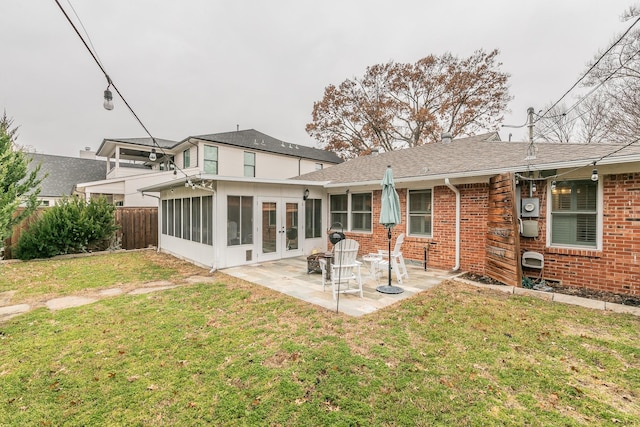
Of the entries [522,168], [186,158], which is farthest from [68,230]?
[522,168]

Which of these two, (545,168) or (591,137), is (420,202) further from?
(591,137)

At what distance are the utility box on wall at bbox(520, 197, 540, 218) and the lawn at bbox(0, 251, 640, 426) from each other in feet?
6.94

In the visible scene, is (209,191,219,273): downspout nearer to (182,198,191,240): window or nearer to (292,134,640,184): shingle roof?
(182,198,191,240): window

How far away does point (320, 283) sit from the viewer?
623 cm

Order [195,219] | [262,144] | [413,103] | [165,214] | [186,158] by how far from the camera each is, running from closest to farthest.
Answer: [195,219] < [165,214] < [186,158] < [262,144] < [413,103]

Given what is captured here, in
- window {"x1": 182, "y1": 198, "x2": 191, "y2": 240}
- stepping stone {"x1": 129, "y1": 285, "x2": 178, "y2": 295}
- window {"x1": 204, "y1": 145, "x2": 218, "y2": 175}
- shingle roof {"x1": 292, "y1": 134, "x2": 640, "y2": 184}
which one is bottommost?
stepping stone {"x1": 129, "y1": 285, "x2": 178, "y2": 295}

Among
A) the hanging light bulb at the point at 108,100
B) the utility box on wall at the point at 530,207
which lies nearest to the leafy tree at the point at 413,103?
the utility box on wall at the point at 530,207

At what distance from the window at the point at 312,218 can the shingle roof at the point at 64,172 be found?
18548mm

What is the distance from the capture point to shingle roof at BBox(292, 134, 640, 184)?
5.82m

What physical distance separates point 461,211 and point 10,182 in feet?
37.1

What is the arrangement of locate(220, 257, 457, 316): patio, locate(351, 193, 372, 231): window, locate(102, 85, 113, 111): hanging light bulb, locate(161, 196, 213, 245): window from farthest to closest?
locate(351, 193, 372, 231): window, locate(161, 196, 213, 245): window, locate(220, 257, 457, 316): patio, locate(102, 85, 113, 111): hanging light bulb

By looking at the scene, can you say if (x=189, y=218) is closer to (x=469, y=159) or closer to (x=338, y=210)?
(x=338, y=210)

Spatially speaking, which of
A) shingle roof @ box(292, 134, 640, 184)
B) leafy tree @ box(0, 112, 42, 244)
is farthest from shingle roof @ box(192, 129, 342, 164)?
leafy tree @ box(0, 112, 42, 244)

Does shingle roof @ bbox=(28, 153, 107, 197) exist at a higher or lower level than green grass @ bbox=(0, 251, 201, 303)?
higher
